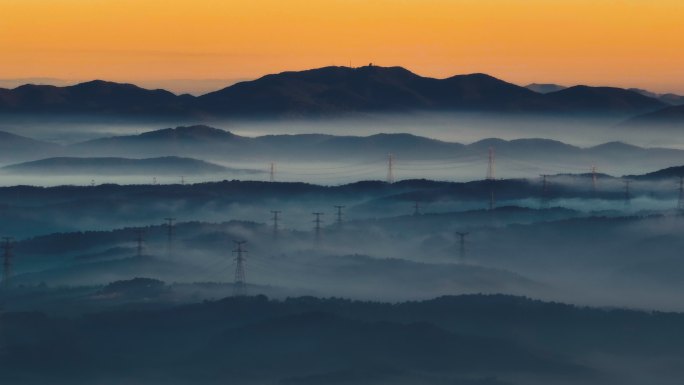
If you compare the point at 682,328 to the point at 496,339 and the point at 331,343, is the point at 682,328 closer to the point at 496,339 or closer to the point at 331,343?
the point at 496,339

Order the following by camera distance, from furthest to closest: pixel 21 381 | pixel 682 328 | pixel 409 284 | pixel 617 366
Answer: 1. pixel 409 284
2. pixel 682 328
3. pixel 617 366
4. pixel 21 381

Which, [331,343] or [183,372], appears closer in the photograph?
[183,372]

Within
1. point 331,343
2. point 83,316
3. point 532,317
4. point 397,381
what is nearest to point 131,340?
point 83,316

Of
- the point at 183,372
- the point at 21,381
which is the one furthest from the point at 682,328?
the point at 21,381

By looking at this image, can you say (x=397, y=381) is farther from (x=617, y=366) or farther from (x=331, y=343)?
(x=617, y=366)

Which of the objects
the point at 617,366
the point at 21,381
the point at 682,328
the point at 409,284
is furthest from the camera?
the point at 409,284

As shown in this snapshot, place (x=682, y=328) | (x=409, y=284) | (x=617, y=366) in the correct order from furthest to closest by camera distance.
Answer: (x=409, y=284) → (x=682, y=328) → (x=617, y=366)
